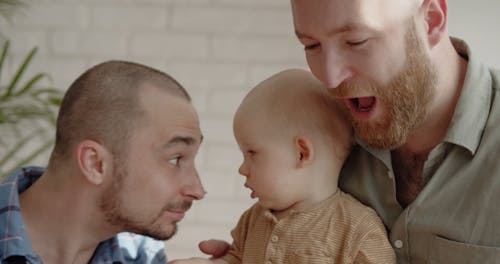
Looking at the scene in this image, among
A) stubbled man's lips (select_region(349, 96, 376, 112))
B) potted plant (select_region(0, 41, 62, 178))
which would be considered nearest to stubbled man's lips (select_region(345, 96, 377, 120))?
stubbled man's lips (select_region(349, 96, 376, 112))

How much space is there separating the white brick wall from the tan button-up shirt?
155cm

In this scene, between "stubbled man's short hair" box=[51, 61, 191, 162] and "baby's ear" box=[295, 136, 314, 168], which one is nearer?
"baby's ear" box=[295, 136, 314, 168]

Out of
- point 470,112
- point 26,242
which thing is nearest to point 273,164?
point 470,112

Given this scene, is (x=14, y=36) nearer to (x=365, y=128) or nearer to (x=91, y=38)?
(x=91, y=38)

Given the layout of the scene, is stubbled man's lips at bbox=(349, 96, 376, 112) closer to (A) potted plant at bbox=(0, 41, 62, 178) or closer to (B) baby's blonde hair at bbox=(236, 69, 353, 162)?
(B) baby's blonde hair at bbox=(236, 69, 353, 162)

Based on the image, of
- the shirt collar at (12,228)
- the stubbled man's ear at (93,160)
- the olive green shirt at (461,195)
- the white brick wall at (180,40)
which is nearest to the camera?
the olive green shirt at (461,195)

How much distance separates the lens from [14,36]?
3115 mm

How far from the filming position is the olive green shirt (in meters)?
1.47

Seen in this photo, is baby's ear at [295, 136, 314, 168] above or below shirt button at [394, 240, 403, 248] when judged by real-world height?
above

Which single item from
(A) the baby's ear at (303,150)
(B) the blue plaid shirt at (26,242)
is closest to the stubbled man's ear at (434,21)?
(A) the baby's ear at (303,150)

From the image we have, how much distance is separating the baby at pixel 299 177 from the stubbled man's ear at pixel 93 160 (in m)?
0.33

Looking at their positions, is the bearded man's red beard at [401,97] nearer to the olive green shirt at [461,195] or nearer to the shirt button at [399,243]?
the olive green shirt at [461,195]

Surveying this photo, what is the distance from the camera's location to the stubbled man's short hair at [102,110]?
1.77 metres

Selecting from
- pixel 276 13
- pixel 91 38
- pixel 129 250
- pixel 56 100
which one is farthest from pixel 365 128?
pixel 91 38
